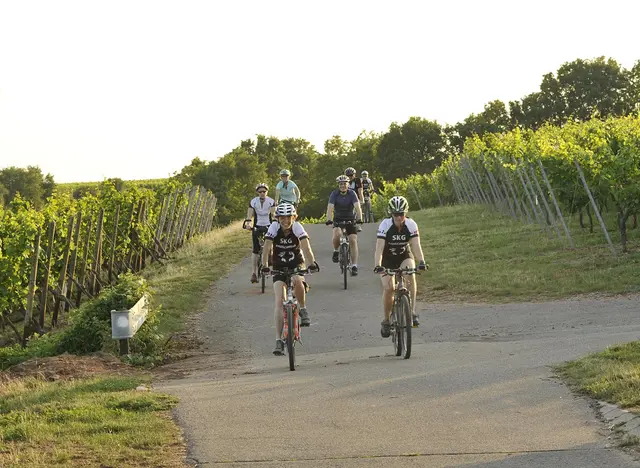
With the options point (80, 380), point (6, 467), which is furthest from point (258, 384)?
point (6, 467)

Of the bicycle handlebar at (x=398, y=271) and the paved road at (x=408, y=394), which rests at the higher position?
the bicycle handlebar at (x=398, y=271)

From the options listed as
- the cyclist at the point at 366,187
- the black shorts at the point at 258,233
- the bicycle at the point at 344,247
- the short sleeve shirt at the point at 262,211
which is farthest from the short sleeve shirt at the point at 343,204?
the cyclist at the point at 366,187

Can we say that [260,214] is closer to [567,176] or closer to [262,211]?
[262,211]

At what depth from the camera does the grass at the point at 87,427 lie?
25.1 feet

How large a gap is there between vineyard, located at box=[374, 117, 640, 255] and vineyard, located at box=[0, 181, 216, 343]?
10908mm

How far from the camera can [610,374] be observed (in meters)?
9.49

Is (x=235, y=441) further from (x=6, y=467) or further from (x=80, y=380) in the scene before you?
Result: (x=80, y=380)

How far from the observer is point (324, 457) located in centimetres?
750

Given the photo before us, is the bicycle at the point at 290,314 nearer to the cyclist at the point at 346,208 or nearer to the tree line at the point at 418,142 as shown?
the cyclist at the point at 346,208

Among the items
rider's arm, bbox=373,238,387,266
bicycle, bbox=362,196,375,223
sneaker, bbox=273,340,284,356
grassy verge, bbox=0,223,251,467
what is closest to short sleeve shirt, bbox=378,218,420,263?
rider's arm, bbox=373,238,387,266

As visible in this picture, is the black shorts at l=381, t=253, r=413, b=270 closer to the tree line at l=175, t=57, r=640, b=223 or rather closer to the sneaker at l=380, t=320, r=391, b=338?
the sneaker at l=380, t=320, r=391, b=338

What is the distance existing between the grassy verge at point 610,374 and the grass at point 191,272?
8.12m

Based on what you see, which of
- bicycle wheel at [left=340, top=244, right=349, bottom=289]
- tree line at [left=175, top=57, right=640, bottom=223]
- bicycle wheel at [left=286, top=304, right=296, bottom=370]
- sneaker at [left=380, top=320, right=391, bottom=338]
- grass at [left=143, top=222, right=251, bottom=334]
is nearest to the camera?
bicycle wheel at [left=286, top=304, right=296, bottom=370]

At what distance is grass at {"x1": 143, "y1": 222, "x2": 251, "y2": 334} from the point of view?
19062mm
